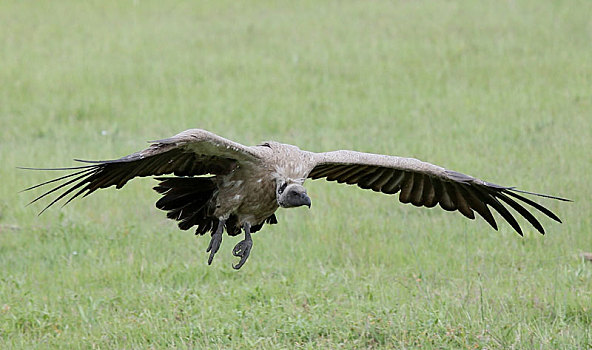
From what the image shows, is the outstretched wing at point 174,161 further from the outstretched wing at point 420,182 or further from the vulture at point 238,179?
the outstretched wing at point 420,182

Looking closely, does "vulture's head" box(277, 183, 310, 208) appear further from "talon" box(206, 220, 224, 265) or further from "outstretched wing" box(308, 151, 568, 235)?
"outstretched wing" box(308, 151, 568, 235)

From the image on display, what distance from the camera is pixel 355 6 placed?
1702 cm

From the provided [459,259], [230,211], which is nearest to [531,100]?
[459,259]

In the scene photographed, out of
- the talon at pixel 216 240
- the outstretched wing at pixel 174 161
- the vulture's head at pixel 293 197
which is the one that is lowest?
the talon at pixel 216 240

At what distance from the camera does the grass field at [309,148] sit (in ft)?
20.6

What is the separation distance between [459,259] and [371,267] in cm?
76

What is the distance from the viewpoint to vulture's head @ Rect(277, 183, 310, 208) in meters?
5.30

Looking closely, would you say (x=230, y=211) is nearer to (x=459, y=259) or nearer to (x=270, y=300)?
(x=270, y=300)

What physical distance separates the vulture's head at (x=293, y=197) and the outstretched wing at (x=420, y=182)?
0.74 meters

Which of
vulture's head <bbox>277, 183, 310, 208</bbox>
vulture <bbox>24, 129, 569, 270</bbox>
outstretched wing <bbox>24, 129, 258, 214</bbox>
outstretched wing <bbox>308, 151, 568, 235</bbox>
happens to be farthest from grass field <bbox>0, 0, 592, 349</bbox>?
outstretched wing <bbox>24, 129, 258, 214</bbox>

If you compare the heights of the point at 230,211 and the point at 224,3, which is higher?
the point at 224,3

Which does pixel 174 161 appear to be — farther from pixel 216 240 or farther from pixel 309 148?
pixel 309 148

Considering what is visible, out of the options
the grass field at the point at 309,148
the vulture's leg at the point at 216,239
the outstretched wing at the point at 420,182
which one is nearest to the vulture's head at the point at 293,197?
the vulture's leg at the point at 216,239

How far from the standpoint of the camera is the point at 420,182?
21.7 ft
